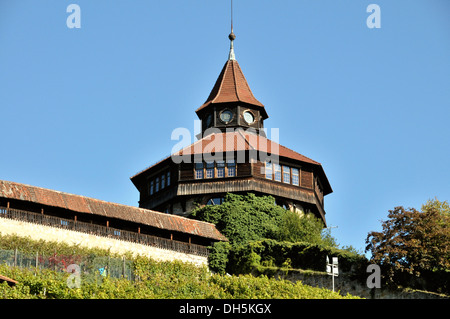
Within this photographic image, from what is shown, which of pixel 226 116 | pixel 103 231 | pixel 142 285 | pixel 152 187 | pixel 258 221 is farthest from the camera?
pixel 226 116

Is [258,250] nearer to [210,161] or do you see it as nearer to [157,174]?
[210,161]

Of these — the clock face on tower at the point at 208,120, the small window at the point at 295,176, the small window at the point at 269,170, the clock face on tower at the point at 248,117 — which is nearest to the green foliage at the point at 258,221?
the small window at the point at 269,170

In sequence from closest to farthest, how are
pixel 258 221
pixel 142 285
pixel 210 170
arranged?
pixel 142 285 → pixel 258 221 → pixel 210 170

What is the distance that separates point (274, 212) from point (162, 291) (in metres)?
15.3

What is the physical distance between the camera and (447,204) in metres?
56.4

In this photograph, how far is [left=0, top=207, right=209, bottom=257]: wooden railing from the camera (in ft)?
137

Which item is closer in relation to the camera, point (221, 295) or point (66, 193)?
point (221, 295)

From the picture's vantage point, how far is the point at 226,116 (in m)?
58.5

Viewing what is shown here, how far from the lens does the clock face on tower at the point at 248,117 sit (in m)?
58.5

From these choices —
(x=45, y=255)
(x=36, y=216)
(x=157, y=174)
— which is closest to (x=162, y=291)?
(x=45, y=255)

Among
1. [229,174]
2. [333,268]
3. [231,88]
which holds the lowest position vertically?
[333,268]

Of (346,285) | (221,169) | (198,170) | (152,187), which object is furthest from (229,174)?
(346,285)

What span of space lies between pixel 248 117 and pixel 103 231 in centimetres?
1767

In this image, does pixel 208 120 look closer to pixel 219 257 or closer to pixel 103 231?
pixel 219 257
